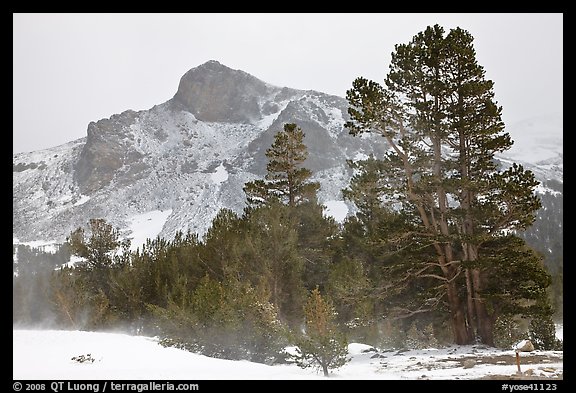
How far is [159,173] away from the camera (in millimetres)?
176250

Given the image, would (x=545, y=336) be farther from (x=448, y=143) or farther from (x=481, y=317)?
(x=448, y=143)

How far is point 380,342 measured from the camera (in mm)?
26156

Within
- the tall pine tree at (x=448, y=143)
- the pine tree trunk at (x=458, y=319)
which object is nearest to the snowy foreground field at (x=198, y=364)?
the pine tree trunk at (x=458, y=319)

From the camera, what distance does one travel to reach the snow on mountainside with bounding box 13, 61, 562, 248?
486ft

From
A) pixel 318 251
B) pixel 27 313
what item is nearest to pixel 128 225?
pixel 27 313

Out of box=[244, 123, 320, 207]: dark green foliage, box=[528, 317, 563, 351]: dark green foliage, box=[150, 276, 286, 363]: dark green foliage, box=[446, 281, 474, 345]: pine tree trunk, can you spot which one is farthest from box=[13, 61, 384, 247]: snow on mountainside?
box=[446, 281, 474, 345]: pine tree trunk

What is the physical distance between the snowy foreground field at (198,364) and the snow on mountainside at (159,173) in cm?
11640

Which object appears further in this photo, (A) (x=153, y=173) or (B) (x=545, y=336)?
(A) (x=153, y=173)

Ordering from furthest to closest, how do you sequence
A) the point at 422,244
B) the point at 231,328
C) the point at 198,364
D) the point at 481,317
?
the point at 422,244 → the point at 481,317 → the point at 231,328 → the point at 198,364

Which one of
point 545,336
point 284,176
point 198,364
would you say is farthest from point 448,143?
point 284,176

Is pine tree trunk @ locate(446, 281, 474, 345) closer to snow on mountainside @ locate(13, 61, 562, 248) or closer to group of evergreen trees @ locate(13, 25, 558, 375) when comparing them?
group of evergreen trees @ locate(13, 25, 558, 375)

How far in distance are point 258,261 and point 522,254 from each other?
35.7ft

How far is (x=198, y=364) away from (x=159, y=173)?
170857 mm

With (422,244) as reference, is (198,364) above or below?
below
